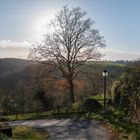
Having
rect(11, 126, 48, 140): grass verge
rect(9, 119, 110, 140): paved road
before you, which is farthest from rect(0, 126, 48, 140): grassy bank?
rect(9, 119, 110, 140): paved road

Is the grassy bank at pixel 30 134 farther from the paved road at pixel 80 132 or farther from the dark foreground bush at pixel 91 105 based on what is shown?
the dark foreground bush at pixel 91 105

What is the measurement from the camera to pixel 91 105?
37281mm

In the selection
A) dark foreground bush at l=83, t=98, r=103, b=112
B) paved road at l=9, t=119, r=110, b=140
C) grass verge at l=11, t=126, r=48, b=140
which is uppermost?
dark foreground bush at l=83, t=98, r=103, b=112

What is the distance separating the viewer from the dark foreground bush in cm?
3647

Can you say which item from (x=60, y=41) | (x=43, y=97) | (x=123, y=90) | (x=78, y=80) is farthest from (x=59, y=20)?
(x=123, y=90)

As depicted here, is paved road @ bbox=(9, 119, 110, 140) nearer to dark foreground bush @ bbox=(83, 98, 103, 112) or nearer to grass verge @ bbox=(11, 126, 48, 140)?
grass verge @ bbox=(11, 126, 48, 140)

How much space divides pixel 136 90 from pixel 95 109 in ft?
36.9

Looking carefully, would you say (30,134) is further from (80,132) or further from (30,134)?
(80,132)

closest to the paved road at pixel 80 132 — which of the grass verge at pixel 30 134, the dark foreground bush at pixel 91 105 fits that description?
the grass verge at pixel 30 134

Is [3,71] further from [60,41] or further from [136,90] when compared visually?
[136,90]

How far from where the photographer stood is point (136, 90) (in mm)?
25516

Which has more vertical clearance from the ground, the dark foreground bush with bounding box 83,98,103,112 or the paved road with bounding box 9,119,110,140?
the dark foreground bush with bounding box 83,98,103,112

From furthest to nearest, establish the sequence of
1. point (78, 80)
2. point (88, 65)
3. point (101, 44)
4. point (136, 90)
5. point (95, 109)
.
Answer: point (78, 80), point (88, 65), point (101, 44), point (95, 109), point (136, 90)

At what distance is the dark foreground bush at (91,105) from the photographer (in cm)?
3647
